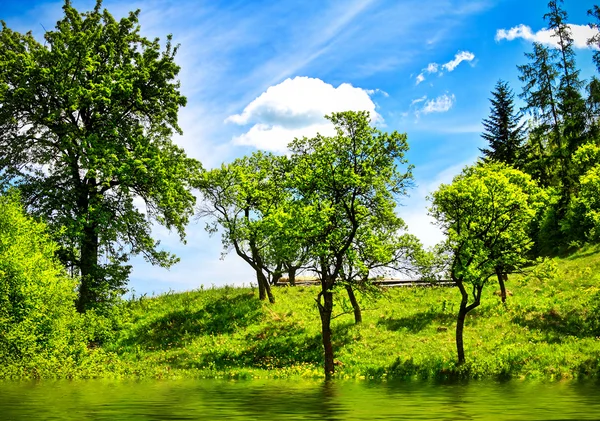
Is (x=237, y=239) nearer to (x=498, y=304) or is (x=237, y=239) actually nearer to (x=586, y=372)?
(x=498, y=304)

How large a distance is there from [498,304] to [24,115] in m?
37.4

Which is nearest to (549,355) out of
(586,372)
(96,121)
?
(586,372)

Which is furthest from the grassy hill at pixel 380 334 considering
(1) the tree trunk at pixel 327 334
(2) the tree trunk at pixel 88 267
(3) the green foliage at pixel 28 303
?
(3) the green foliage at pixel 28 303

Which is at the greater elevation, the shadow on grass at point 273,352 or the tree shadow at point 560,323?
the tree shadow at point 560,323

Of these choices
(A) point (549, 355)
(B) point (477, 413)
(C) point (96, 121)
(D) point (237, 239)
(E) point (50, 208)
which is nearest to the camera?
(B) point (477, 413)

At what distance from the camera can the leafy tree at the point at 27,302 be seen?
19516 millimetres

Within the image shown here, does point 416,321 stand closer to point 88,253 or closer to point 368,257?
point 368,257

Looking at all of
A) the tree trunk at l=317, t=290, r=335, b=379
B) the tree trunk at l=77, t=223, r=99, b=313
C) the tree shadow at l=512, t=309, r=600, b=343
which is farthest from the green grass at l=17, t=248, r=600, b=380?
the tree trunk at l=77, t=223, r=99, b=313

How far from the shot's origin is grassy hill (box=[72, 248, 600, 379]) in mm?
28562

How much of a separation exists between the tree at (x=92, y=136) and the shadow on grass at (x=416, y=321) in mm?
17231

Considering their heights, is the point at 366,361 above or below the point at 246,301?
below

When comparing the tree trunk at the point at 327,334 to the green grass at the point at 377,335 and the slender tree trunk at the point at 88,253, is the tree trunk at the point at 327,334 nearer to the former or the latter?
the green grass at the point at 377,335

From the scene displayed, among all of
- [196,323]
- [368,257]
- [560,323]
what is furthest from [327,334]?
[560,323]

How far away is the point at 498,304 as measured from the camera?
126ft
